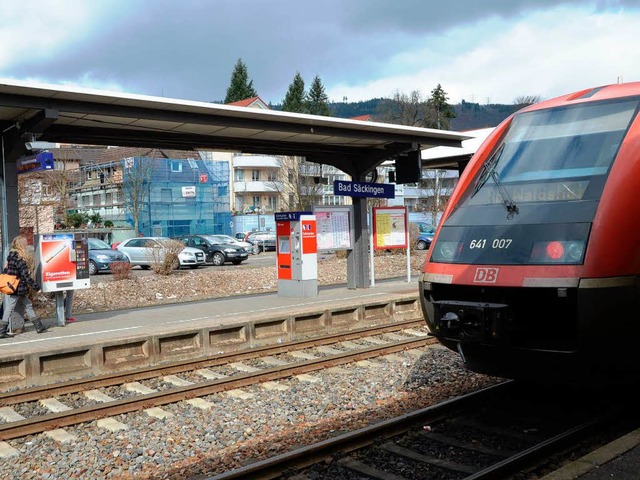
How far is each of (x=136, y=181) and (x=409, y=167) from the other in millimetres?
36124

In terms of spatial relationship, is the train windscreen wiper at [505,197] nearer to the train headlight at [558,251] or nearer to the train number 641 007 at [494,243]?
the train number 641 007 at [494,243]

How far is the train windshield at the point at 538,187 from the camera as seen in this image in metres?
5.07

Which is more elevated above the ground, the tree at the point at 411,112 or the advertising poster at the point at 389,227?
the tree at the point at 411,112

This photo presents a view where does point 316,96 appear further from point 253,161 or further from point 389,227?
point 389,227

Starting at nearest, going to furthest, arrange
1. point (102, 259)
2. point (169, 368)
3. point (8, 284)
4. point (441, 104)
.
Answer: point (169, 368) → point (8, 284) → point (102, 259) → point (441, 104)

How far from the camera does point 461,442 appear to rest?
19.5 ft

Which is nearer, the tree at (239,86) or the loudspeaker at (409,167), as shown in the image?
the loudspeaker at (409,167)

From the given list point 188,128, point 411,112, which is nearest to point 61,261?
point 188,128

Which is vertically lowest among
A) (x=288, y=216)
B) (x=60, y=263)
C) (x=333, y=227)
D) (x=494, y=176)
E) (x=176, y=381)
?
(x=176, y=381)

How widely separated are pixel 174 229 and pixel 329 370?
5158 centimetres

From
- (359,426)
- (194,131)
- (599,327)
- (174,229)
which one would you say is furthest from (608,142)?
(174,229)

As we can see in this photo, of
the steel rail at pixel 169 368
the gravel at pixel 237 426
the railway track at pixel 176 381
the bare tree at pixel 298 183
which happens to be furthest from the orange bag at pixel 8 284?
the bare tree at pixel 298 183

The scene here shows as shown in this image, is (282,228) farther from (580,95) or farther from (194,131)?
(580,95)

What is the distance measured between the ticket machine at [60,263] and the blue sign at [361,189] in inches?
239
